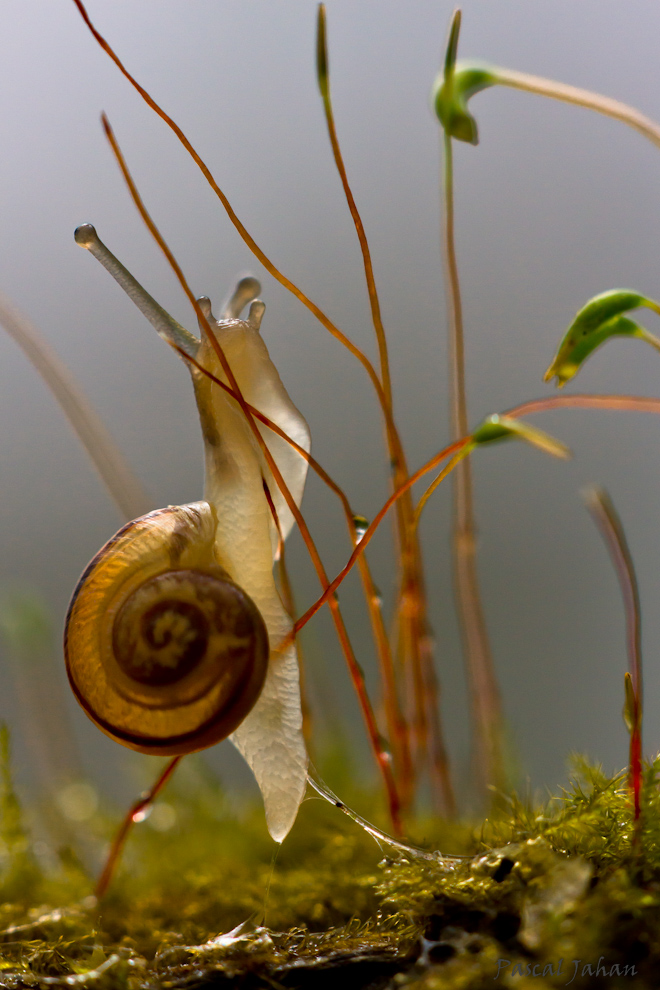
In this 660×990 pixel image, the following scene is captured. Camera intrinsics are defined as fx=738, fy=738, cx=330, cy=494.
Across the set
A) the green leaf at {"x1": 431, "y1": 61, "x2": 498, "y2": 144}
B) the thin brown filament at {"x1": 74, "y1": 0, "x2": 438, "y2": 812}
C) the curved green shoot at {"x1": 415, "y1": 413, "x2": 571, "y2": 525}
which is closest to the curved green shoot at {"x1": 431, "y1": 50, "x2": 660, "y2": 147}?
the green leaf at {"x1": 431, "y1": 61, "x2": 498, "y2": 144}

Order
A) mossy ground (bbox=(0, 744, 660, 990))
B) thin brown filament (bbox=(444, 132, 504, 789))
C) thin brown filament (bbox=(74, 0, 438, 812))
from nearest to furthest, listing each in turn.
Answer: mossy ground (bbox=(0, 744, 660, 990))
thin brown filament (bbox=(74, 0, 438, 812))
thin brown filament (bbox=(444, 132, 504, 789))

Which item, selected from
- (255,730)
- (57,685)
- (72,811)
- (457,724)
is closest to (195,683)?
(255,730)

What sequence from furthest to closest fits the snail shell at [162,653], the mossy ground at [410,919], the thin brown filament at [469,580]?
1. the thin brown filament at [469,580]
2. the snail shell at [162,653]
3. the mossy ground at [410,919]

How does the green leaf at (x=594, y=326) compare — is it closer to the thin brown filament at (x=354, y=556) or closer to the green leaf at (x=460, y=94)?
the thin brown filament at (x=354, y=556)

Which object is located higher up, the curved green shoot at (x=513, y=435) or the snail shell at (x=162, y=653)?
the curved green shoot at (x=513, y=435)

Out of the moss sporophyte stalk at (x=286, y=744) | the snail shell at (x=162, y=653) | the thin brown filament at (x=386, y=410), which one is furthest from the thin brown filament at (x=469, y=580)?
the snail shell at (x=162, y=653)

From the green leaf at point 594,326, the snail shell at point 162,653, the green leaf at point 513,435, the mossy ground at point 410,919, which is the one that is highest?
the green leaf at point 594,326

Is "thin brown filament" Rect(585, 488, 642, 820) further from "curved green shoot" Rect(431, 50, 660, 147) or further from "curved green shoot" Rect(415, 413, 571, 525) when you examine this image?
"curved green shoot" Rect(431, 50, 660, 147)
